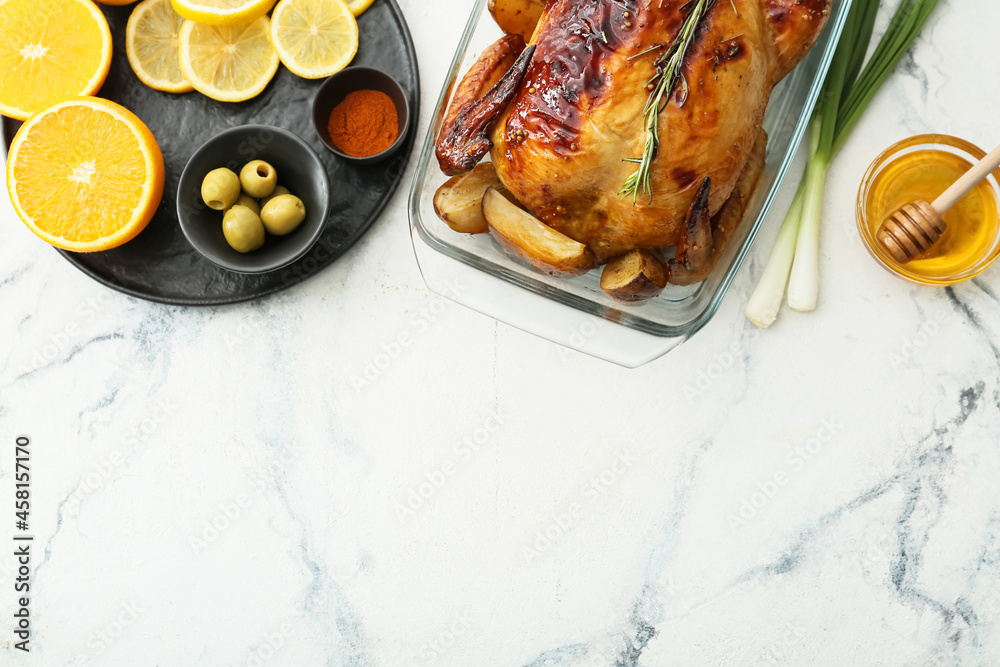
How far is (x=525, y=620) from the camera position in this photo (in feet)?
6.49

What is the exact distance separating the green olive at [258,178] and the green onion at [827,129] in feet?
4.41

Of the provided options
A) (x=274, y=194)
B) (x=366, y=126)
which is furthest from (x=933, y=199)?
(x=274, y=194)

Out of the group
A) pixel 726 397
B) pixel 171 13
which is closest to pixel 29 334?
pixel 171 13

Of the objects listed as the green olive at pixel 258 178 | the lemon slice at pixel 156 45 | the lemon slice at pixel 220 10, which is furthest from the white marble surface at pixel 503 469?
the lemon slice at pixel 156 45

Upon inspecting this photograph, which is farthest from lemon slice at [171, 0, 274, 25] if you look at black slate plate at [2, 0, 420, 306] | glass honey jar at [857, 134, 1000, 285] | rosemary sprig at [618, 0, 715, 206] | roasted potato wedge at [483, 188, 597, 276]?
glass honey jar at [857, 134, 1000, 285]

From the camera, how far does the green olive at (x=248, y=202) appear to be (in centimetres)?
184

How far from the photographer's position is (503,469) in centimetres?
199

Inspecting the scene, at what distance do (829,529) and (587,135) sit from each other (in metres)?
1.32

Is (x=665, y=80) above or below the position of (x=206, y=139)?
above

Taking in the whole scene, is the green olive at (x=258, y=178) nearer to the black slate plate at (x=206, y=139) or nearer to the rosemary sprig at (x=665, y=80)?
the black slate plate at (x=206, y=139)

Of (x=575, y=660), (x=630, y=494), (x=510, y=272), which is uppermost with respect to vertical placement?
(x=510, y=272)

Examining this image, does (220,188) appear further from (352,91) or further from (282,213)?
(352,91)

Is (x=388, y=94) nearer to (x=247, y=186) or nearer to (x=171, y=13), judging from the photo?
(x=247, y=186)

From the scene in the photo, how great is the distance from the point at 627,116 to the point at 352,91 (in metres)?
0.87
